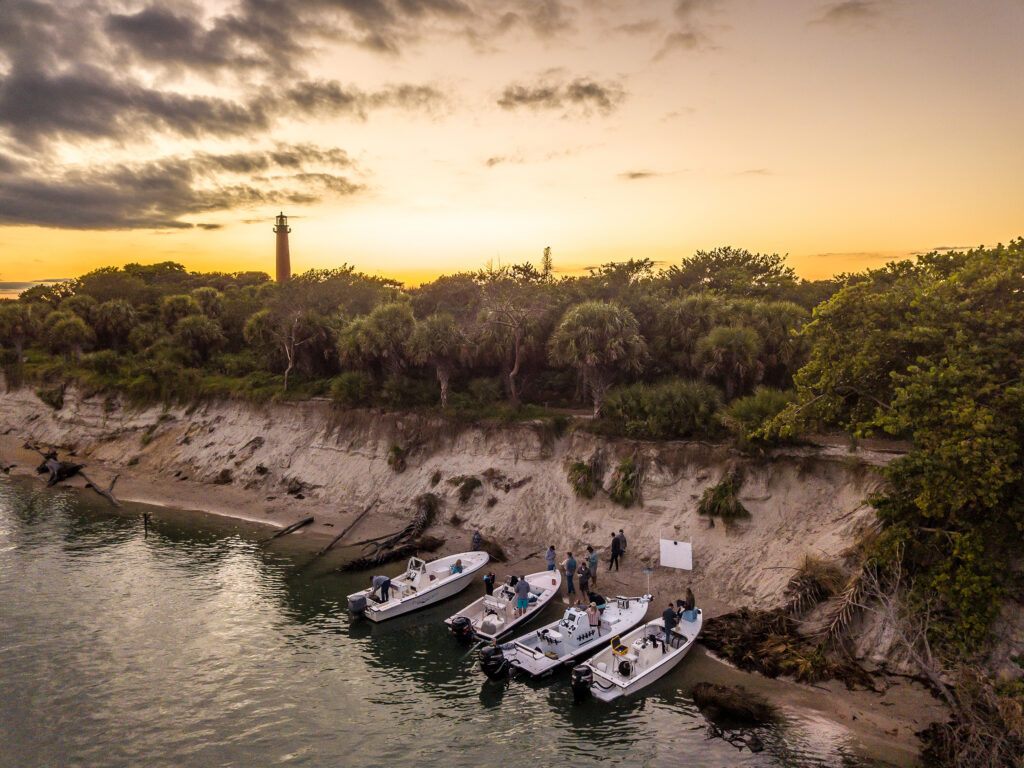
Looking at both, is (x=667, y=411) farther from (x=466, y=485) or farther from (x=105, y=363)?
(x=105, y=363)

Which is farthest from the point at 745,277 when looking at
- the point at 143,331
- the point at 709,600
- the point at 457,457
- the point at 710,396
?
the point at 143,331

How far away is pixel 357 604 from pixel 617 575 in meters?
10.8

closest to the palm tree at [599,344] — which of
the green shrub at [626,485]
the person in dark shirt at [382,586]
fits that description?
the green shrub at [626,485]

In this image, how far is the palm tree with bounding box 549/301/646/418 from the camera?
30484mm

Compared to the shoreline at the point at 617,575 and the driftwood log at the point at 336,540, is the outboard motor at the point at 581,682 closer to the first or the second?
the shoreline at the point at 617,575

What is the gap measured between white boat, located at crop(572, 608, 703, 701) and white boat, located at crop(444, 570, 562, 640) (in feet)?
11.0

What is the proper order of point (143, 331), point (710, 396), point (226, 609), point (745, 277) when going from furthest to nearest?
point (143, 331) → point (745, 277) → point (710, 396) → point (226, 609)

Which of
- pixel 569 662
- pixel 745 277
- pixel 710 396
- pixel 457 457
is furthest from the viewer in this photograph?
pixel 745 277

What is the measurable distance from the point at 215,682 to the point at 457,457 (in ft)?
56.6

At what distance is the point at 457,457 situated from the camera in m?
33.3

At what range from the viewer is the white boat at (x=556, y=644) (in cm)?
1827

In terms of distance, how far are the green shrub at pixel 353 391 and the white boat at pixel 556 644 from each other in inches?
886

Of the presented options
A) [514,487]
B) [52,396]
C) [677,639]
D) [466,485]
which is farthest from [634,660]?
[52,396]

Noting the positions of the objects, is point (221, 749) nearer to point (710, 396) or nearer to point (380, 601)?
point (380, 601)
